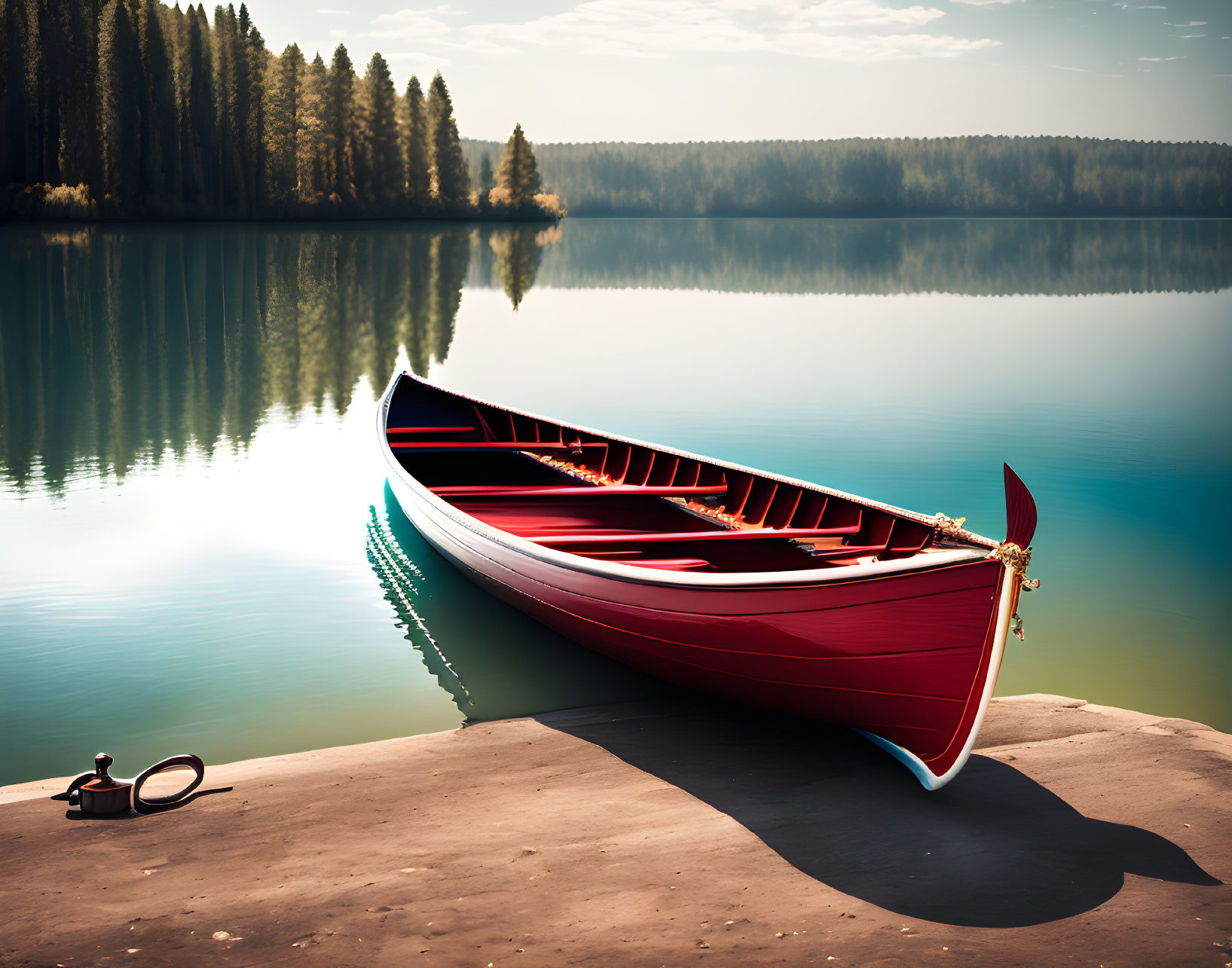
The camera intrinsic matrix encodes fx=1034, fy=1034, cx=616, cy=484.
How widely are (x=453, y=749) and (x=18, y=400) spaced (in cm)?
1374

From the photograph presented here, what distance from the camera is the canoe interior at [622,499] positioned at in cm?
724

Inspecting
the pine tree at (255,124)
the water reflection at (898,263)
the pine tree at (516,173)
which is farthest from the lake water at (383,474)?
the pine tree at (516,173)

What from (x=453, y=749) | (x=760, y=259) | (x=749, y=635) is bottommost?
(x=453, y=749)

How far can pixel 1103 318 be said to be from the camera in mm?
34000

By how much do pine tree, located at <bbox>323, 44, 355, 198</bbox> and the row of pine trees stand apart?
0.46 feet

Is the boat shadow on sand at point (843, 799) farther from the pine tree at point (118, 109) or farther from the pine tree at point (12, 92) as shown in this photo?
the pine tree at point (12, 92)

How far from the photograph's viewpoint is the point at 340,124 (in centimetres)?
9750

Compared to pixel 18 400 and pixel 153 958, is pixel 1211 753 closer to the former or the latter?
pixel 153 958

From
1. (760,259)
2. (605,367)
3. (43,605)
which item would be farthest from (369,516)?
(760,259)

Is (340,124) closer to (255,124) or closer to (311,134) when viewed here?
(311,134)

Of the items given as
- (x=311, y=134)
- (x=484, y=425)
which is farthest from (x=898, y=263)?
(x=484, y=425)

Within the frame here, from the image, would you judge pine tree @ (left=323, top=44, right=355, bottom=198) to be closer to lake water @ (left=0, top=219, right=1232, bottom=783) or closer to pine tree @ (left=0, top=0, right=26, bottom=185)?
pine tree @ (left=0, top=0, right=26, bottom=185)

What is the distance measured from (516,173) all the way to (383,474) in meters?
111

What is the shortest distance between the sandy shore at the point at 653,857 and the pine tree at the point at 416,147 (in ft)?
341
